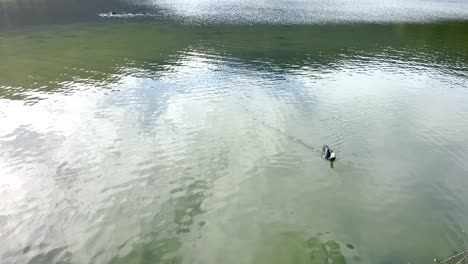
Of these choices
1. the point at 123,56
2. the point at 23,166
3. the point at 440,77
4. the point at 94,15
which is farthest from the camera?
the point at 94,15

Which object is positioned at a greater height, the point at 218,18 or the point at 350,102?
the point at 218,18

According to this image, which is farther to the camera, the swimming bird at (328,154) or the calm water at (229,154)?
the swimming bird at (328,154)

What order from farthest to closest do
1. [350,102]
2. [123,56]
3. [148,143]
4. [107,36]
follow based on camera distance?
1. [107,36]
2. [123,56]
3. [350,102]
4. [148,143]

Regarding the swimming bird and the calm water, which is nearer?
the calm water

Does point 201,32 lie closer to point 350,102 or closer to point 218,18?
point 218,18

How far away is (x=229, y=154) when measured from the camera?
82.6 ft

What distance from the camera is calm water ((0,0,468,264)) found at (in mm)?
17406

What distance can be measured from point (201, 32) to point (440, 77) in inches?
1694

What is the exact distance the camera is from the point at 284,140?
89.1ft

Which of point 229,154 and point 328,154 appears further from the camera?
point 229,154

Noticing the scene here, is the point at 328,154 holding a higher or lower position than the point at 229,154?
higher

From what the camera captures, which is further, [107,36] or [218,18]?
[218,18]

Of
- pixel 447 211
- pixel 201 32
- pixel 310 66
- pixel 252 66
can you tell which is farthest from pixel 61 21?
pixel 447 211

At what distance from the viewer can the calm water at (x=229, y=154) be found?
17.4 meters
